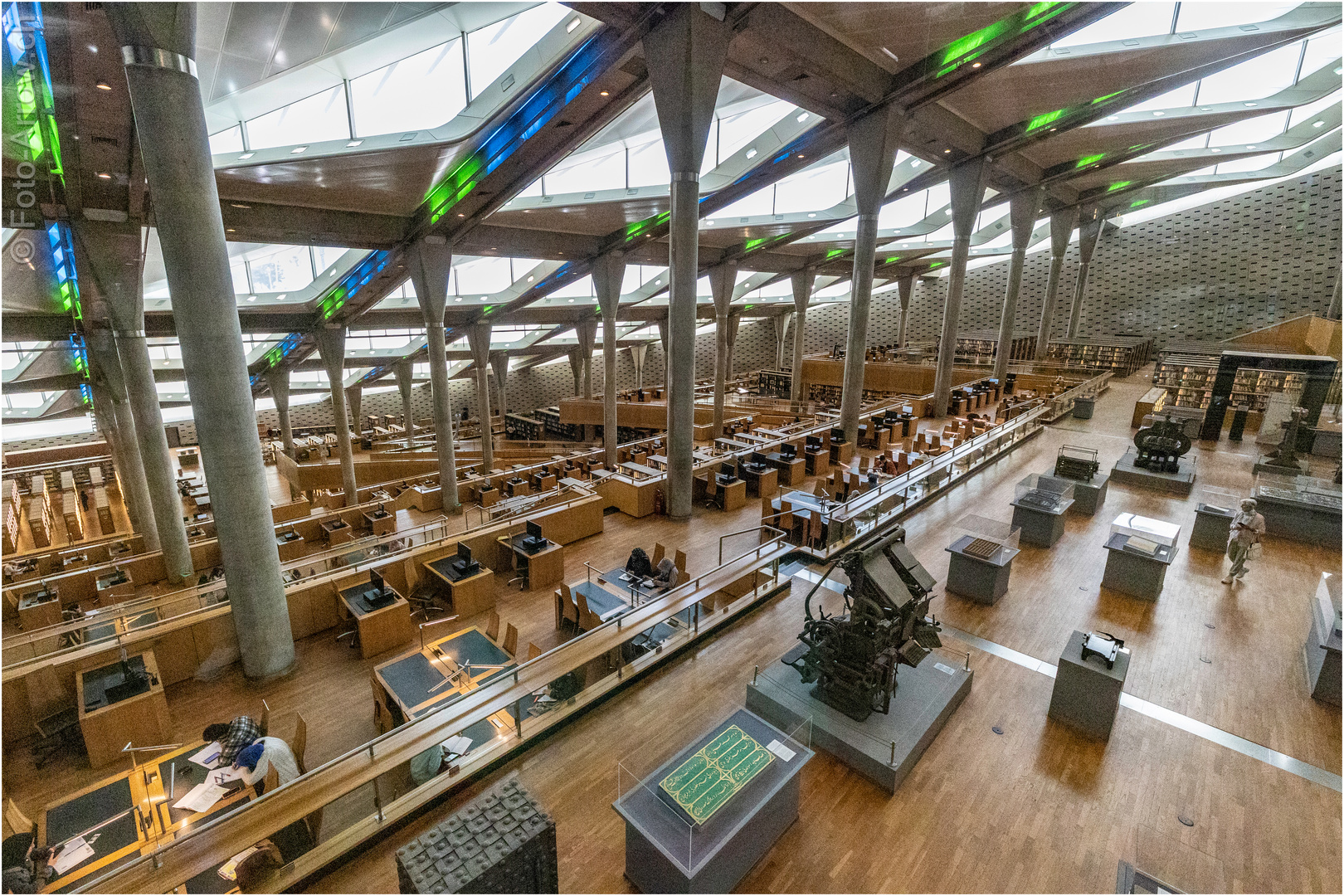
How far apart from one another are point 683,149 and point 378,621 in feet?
28.1

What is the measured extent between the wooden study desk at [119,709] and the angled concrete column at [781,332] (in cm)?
3657

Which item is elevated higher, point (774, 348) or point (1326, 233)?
point (1326, 233)

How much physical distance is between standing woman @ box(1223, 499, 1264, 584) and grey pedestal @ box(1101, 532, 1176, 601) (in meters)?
0.91

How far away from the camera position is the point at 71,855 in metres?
3.65

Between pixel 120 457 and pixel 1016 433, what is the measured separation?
23344 mm

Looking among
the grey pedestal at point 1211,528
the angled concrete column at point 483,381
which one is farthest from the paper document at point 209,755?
the angled concrete column at point 483,381

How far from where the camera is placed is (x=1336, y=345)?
17109 mm

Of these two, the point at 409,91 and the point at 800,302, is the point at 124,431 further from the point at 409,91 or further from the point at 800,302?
the point at 800,302

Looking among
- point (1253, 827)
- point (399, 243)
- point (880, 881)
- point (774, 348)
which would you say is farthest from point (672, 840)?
point (774, 348)

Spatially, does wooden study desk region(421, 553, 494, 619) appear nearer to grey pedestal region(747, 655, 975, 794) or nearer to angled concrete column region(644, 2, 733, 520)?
angled concrete column region(644, 2, 733, 520)

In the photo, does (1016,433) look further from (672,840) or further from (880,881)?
(672,840)

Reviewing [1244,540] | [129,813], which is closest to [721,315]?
[1244,540]

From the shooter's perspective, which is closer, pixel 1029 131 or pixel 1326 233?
pixel 1029 131

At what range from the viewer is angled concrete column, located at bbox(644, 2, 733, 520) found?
7.95m
